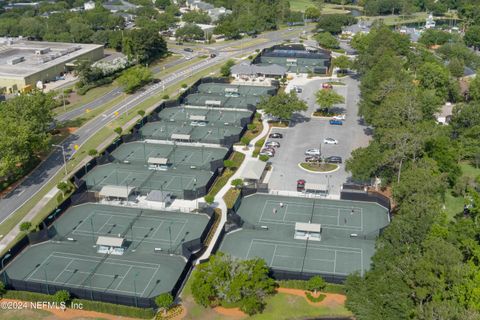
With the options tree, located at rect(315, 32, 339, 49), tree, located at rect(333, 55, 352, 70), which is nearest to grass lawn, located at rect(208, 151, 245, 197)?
tree, located at rect(333, 55, 352, 70)

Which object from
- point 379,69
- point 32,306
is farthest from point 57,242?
point 379,69

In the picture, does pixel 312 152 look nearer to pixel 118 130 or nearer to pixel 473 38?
pixel 118 130

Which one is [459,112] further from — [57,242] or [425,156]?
[57,242]

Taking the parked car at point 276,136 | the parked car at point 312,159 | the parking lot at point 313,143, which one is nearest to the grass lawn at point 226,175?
the parking lot at point 313,143

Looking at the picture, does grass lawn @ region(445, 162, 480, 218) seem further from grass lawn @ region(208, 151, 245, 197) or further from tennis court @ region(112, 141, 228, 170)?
tennis court @ region(112, 141, 228, 170)

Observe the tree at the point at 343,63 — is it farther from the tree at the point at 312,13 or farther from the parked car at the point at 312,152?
the tree at the point at 312,13

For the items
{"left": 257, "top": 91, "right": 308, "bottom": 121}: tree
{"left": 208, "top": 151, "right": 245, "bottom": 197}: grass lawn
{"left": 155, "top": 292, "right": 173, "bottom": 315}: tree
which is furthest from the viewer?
{"left": 257, "top": 91, "right": 308, "bottom": 121}: tree

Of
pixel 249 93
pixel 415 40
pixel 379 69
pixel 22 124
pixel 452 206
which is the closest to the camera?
pixel 452 206
